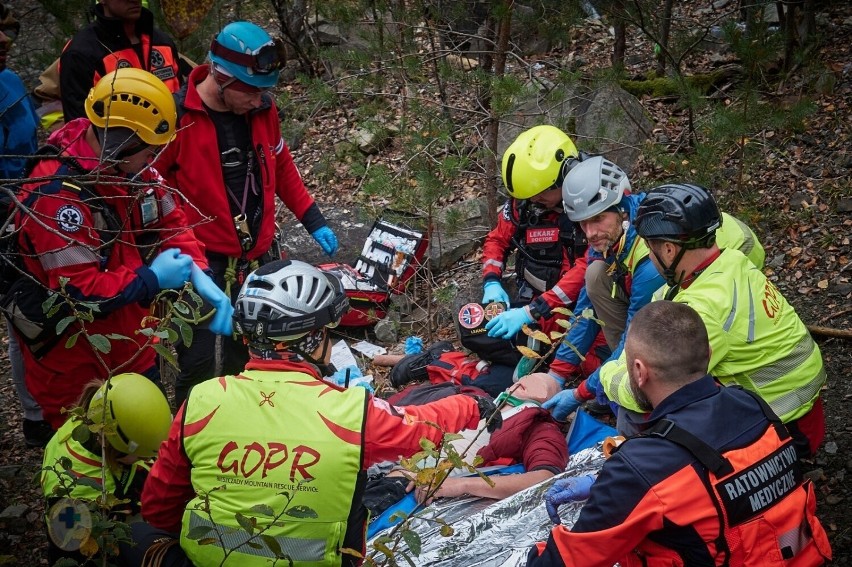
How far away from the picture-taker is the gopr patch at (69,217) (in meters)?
3.33

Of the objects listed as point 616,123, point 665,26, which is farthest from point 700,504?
point 665,26

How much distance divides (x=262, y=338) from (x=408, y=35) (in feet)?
14.4

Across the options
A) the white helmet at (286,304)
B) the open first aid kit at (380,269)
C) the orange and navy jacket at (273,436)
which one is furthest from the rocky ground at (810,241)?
the white helmet at (286,304)

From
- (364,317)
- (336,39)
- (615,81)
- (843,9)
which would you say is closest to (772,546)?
(364,317)

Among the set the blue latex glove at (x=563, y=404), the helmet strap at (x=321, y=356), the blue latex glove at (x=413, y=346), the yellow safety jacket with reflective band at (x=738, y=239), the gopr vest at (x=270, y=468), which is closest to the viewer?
the gopr vest at (x=270, y=468)

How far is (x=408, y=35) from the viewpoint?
21.3ft

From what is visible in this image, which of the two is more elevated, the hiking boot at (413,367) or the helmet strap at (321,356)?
the helmet strap at (321,356)

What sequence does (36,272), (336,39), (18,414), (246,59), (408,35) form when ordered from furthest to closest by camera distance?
(336,39) → (408,35) → (18,414) → (246,59) → (36,272)

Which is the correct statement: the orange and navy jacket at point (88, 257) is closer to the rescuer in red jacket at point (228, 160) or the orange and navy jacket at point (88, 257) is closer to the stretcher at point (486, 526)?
the rescuer in red jacket at point (228, 160)

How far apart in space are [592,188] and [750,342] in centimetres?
115

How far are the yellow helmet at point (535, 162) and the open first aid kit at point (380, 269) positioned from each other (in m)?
1.46

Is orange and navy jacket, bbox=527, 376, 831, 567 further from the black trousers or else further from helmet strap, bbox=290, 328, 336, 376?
the black trousers

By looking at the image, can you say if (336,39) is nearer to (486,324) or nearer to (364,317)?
(364,317)

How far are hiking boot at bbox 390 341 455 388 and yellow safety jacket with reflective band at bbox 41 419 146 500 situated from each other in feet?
→ 6.73
